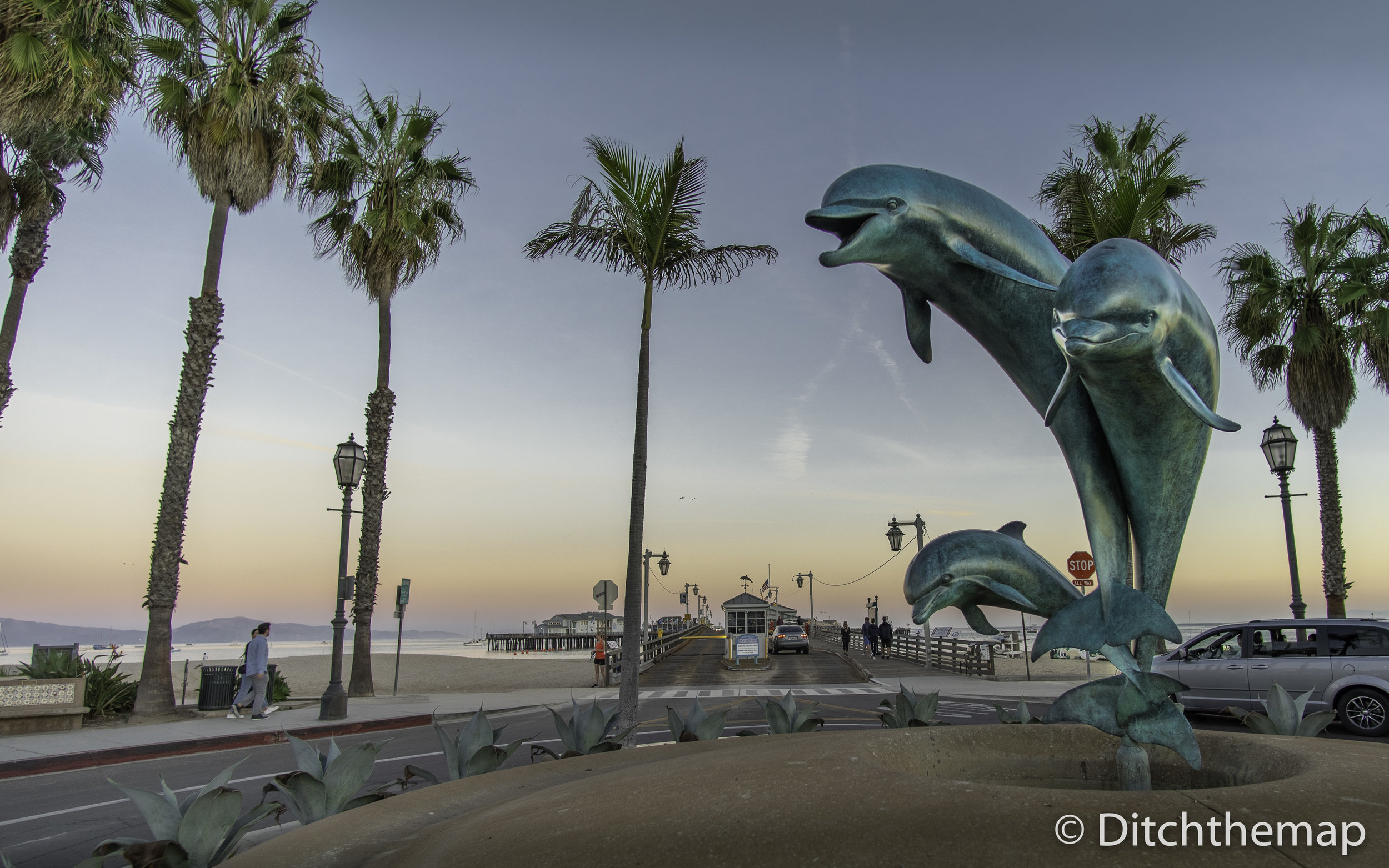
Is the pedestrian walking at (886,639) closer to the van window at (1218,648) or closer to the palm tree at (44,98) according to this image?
the van window at (1218,648)

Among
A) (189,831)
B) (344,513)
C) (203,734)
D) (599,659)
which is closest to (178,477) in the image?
(344,513)

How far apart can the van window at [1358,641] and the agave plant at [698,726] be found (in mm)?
10407

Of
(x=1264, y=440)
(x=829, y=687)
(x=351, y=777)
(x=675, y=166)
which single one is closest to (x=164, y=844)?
(x=351, y=777)

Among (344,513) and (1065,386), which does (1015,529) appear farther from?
(344,513)

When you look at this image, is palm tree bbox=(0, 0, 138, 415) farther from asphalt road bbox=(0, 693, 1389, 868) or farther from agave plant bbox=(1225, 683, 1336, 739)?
agave plant bbox=(1225, 683, 1336, 739)

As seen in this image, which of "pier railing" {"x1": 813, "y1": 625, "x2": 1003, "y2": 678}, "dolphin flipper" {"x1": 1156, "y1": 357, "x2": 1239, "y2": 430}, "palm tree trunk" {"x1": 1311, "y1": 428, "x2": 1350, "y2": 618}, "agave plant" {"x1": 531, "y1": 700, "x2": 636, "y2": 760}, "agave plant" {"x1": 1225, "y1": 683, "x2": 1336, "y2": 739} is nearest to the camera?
"dolphin flipper" {"x1": 1156, "y1": 357, "x2": 1239, "y2": 430}

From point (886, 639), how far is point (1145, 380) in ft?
108

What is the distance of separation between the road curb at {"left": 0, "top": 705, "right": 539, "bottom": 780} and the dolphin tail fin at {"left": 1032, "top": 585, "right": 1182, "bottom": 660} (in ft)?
22.7

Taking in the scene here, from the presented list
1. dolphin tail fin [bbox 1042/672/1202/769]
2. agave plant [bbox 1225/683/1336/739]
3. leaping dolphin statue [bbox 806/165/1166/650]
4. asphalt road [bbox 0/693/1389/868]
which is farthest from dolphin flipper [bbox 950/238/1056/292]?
asphalt road [bbox 0/693/1389/868]

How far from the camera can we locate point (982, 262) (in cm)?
382

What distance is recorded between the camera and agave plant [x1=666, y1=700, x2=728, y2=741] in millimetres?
4742

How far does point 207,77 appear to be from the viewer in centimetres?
1467

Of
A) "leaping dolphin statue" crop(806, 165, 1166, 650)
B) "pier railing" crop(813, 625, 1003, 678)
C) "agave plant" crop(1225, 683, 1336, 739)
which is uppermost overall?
"leaping dolphin statue" crop(806, 165, 1166, 650)

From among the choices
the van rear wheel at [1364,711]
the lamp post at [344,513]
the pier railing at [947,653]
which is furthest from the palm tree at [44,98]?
the pier railing at [947,653]
